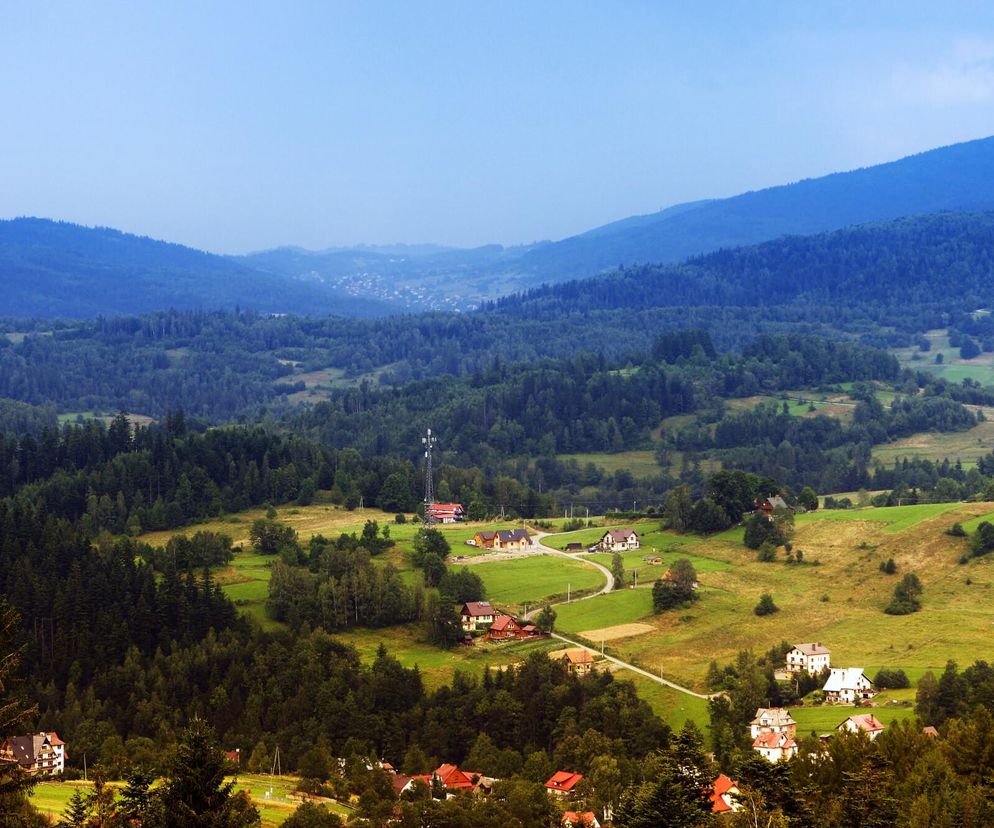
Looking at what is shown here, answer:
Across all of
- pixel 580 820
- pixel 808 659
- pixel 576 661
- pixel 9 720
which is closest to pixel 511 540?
pixel 576 661

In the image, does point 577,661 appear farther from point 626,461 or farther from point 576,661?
point 626,461

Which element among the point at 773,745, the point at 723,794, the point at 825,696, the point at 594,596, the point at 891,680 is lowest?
the point at 825,696

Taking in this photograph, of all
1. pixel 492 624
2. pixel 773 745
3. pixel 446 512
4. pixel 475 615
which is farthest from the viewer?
pixel 446 512

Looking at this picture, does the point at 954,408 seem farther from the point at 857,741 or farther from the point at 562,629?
the point at 857,741

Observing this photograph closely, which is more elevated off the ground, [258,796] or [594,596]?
[258,796]

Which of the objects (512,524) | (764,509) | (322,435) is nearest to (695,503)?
(764,509)
